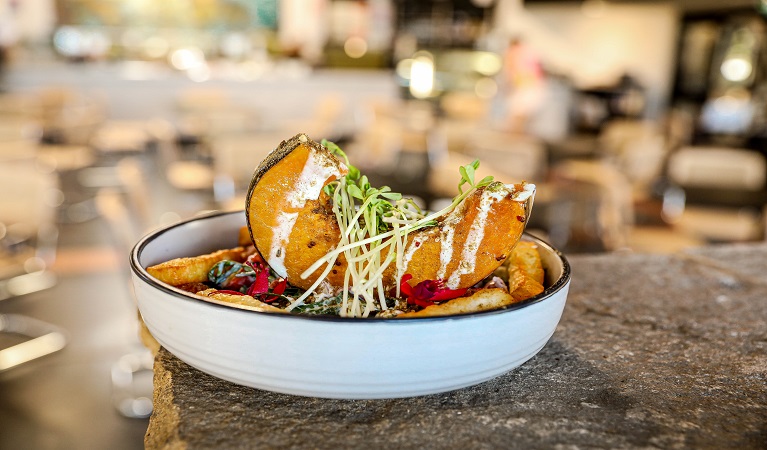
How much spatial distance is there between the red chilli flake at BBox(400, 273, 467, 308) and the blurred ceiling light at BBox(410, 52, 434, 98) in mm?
9956

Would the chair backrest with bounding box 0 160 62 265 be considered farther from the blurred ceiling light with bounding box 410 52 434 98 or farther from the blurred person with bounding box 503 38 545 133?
the blurred ceiling light with bounding box 410 52 434 98

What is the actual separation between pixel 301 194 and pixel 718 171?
4.01m

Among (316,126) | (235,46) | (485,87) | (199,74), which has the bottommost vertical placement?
(316,126)

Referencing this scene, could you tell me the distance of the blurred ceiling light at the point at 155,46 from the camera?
11055mm

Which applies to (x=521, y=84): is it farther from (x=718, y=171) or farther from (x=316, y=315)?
(x=316, y=315)

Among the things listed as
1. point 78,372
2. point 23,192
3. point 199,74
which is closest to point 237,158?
point 23,192

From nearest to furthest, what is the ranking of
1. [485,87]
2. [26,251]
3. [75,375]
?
1. [75,375]
2. [26,251]
3. [485,87]

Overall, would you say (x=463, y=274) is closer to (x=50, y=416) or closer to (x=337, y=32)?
(x=50, y=416)

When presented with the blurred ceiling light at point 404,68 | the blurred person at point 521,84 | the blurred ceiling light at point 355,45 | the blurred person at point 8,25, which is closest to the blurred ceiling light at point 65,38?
the blurred person at point 8,25

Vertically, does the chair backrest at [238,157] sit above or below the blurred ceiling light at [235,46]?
below

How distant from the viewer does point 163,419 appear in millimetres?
620

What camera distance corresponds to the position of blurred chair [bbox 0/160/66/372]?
302cm

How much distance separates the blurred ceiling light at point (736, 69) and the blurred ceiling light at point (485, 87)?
10.3 feet

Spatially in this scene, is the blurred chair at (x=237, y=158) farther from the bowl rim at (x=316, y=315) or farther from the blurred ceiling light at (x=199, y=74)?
the blurred ceiling light at (x=199, y=74)
